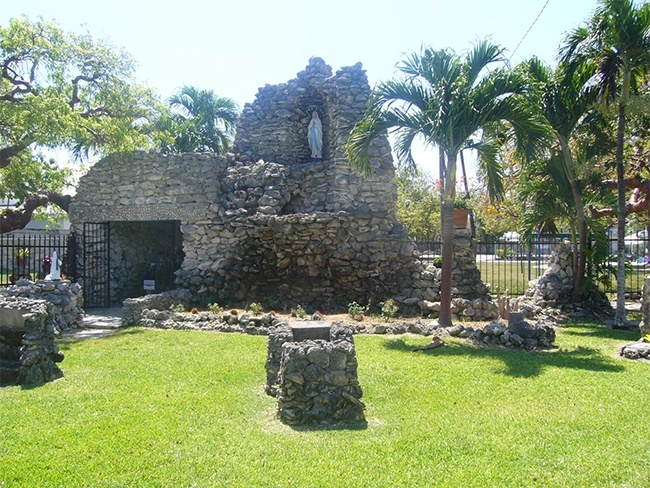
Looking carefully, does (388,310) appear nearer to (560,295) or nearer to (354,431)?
(560,295)

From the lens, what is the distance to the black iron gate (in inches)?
549

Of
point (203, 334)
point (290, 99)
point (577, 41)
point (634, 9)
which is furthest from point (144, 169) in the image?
point (634, 9)

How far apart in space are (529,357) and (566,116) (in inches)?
241

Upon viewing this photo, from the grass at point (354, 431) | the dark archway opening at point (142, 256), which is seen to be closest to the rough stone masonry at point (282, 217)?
the dark archway opening at point (142, 256)

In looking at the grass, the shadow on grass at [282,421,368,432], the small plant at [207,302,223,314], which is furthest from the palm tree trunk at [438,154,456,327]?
the shadow on grass at [282,421,368,432]

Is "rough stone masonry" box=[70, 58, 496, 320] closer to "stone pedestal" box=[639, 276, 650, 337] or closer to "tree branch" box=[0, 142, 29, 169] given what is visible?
"tree branch" box=[0, 142, 29, 169]

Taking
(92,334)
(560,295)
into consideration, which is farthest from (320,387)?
(560,295)

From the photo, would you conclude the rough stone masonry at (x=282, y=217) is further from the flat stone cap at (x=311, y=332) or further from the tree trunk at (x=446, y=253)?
the flat stone cap at (x=311, y=332)

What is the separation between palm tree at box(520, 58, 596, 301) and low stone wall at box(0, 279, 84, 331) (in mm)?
10155

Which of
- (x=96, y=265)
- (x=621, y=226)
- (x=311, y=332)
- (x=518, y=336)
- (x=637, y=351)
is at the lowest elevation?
(x=637, y=351)

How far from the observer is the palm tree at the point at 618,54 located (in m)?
10.1

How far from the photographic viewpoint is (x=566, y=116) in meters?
11.6

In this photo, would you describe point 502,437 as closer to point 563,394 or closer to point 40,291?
point 563,394

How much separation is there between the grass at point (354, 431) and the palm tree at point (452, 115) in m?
3.32
